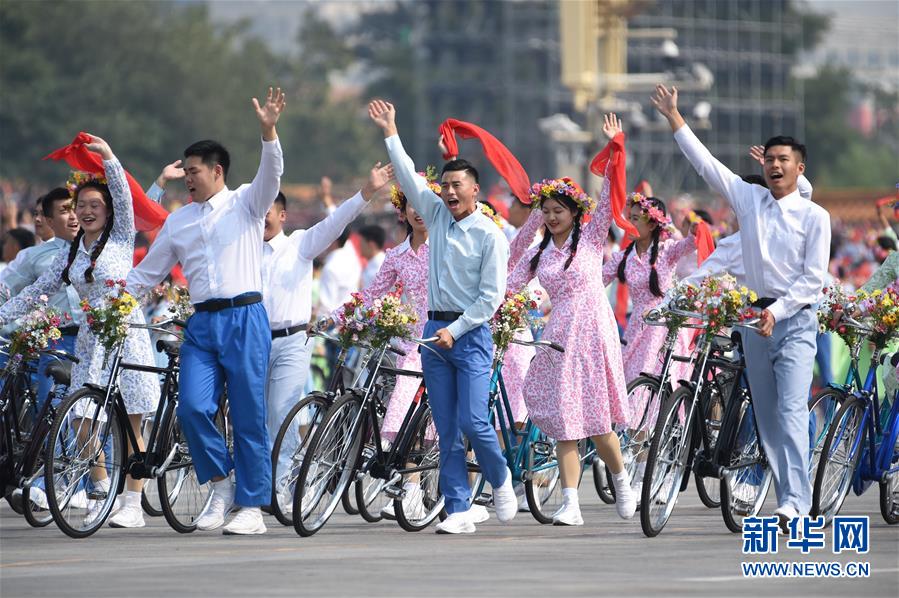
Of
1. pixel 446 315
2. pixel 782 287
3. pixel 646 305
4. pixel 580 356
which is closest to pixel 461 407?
pixel 446 315

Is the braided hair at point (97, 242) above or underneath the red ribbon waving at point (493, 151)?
underneath

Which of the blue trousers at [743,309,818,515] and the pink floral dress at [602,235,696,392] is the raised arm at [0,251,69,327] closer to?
the pink floral dress at [602,235,696,392]

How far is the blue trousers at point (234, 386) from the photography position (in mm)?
9641

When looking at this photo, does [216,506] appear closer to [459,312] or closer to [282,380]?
[282,380]

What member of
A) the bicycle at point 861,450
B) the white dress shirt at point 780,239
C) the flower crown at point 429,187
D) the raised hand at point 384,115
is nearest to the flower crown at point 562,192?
the flower crown at point 429,187

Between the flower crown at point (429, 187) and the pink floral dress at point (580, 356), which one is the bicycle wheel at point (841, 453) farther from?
the flower crown at point (429, 187)

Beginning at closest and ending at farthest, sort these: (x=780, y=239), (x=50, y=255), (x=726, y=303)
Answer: (x=726, y=303), (x=780, y=239), (x=50, y=255)

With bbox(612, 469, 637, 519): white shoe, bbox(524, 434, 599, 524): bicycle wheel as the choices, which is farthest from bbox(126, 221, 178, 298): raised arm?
bbox(612, 469, 637, 519): white shoe

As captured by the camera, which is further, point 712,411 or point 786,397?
point 712,411

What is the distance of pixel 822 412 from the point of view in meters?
10.3

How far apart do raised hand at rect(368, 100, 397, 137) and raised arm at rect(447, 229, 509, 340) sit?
751mm

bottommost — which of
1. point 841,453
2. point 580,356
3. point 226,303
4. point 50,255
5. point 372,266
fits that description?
point 841,453

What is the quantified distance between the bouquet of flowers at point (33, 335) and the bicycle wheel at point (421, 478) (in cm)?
203

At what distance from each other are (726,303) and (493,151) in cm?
186
